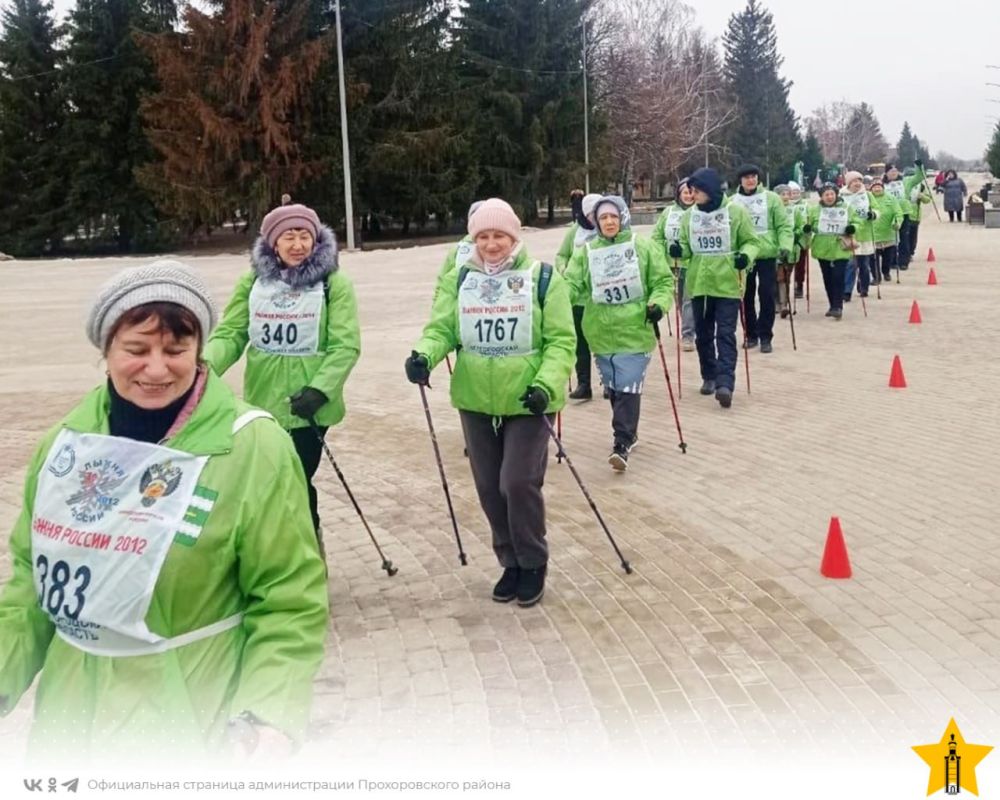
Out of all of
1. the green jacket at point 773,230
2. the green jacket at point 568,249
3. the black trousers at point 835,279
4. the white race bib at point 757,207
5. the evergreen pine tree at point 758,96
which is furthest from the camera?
the evergreen pine tree at point 758,96

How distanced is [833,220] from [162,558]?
14.3 meters

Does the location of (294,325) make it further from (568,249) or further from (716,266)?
(716,266)

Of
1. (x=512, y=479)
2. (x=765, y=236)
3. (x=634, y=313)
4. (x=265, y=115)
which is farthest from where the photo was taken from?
(x=265, y=115)

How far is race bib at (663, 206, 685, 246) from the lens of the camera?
1105cm

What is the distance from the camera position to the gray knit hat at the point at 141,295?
2.28 m

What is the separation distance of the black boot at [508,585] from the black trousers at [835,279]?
460 inches

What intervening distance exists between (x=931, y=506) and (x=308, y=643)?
5.33m

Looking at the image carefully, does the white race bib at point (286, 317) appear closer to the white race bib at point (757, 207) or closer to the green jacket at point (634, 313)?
the green jacket at point (634, 313)

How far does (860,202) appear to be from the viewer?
17.2 m

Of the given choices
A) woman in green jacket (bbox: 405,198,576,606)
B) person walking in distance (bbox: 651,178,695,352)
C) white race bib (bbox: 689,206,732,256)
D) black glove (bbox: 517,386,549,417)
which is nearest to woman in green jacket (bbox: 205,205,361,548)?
woman in green jacket (bbox: 405,198,576,606)

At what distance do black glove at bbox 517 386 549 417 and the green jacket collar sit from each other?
244cm

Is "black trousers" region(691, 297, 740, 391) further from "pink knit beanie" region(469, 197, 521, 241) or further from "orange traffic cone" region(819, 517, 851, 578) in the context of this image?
"pink knit beanie" region(469, 197, 521, 241)

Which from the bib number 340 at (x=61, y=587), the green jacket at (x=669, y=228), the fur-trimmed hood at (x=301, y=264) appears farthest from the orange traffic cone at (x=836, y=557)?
the green jacket at (x=669, y=228)

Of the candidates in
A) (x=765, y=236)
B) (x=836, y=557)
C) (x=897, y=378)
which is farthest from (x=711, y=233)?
(x=836, y=557)
